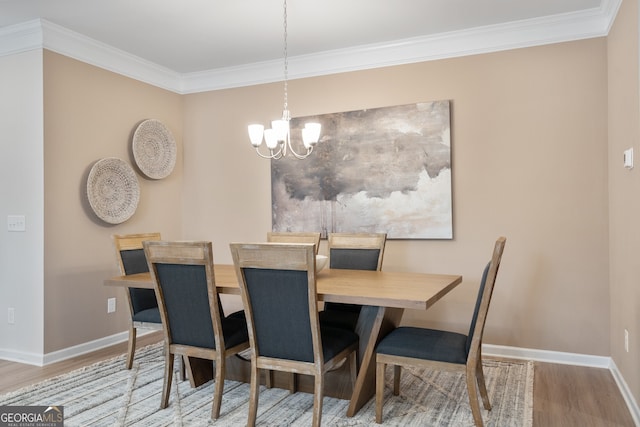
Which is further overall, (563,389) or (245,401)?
(563,389)

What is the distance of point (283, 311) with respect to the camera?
2.34 meters

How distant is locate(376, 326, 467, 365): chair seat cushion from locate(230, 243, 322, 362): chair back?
0.41 meters

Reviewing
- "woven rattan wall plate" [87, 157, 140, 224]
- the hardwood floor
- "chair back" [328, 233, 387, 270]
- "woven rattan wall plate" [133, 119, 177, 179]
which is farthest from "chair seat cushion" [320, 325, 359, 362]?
"woven rattan wall plate" [133, 119, 177, 179]

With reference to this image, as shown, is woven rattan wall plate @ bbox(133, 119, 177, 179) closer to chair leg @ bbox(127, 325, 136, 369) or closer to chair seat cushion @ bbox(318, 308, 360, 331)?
chair leg @ bbox(127, 325, 136, 369)

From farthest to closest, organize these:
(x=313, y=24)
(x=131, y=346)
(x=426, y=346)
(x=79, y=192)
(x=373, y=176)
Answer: (x=373, y=176)
(x=79, y=192)
(x=313, y=24)
(x=131, y=346)
(x=426, y=346)

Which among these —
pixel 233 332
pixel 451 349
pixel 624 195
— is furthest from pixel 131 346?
pixel 624 195

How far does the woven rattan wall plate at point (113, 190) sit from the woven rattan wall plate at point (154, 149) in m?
0.20

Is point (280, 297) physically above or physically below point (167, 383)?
above

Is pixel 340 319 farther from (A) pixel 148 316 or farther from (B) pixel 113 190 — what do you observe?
(B) pixel 113 190

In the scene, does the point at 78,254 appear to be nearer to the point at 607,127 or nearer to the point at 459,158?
the point at 459,158

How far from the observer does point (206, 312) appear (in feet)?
8.47

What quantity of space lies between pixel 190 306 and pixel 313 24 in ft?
7.58

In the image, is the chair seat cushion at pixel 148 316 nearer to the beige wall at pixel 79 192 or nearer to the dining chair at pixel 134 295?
the dining chair at pixel 134 295

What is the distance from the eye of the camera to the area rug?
8.31 feet
